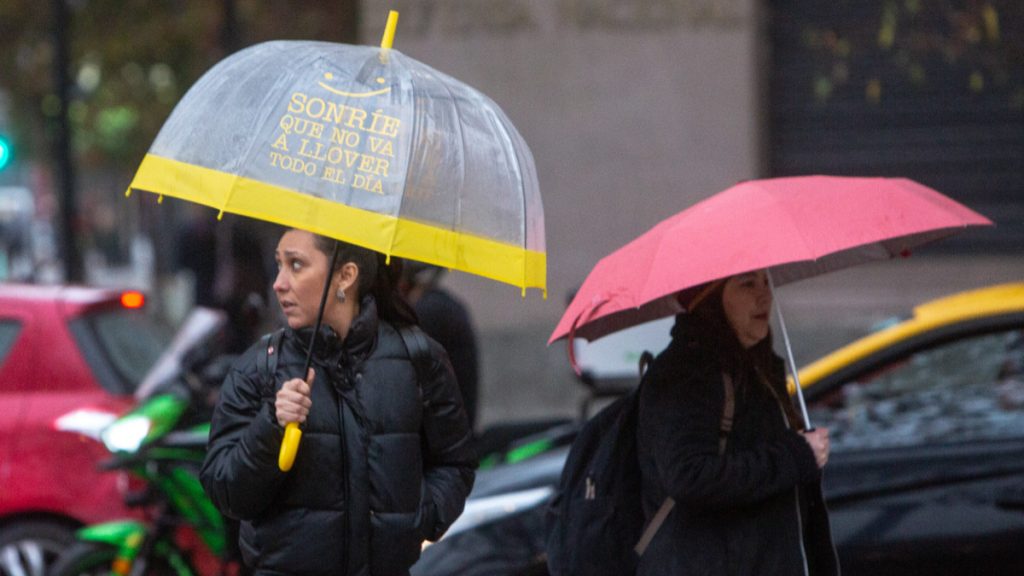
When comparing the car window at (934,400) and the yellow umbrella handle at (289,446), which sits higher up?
the yellow umbrella handle at (289,446)

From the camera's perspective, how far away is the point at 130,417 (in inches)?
244

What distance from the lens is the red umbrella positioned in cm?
351

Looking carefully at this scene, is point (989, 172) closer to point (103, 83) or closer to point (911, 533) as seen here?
point (911, 533)

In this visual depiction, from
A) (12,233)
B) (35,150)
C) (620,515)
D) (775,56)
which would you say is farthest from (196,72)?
(620,515)

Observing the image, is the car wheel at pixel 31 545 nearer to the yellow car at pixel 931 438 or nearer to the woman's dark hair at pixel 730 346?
the yellow car at pixel 931 438

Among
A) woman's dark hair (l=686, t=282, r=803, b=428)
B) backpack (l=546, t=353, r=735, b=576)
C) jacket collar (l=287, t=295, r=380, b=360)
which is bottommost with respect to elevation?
backpack (l=546, t=353, r=735, b=576)

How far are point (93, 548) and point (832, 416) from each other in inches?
109

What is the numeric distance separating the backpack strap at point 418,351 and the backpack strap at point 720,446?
0.67 metres


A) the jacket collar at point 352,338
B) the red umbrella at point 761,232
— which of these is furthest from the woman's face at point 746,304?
the jacket collar at point 352,338

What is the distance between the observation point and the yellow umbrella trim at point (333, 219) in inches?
131

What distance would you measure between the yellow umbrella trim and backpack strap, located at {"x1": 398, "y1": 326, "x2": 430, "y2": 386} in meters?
0.22

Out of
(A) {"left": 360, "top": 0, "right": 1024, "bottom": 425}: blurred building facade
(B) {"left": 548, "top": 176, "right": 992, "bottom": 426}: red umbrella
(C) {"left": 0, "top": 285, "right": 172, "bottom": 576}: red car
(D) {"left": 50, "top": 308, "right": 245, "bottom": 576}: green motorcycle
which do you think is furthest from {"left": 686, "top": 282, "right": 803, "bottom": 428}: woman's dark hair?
(A) {"left": 360, "top": 0, "right": 1024, "bottom": 425}: blurred building facade

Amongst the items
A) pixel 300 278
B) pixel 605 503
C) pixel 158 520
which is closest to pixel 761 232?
pixel 605 503

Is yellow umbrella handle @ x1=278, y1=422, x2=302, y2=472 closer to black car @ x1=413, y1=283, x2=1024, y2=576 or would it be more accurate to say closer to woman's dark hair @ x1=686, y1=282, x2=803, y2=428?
woman's dark hair @ x1=686, y1=282, x2=803, y2=428
